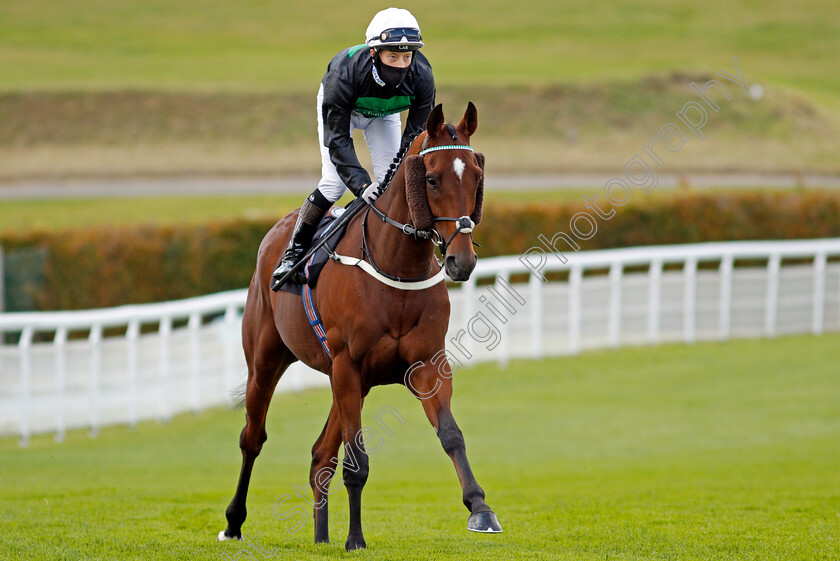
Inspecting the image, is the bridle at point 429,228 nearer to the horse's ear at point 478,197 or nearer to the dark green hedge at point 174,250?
the horse's ear at point 478,197

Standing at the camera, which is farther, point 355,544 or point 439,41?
point 439,41

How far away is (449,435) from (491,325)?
855cm

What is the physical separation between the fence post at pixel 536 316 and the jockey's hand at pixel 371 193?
8250 millimetres

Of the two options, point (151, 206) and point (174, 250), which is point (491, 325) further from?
point (151, 206)

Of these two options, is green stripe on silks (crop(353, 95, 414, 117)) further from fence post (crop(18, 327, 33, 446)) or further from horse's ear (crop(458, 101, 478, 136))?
fence post (crop(18, 327, 33, 446))

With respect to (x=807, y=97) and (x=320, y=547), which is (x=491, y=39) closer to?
(x=807, y=97)

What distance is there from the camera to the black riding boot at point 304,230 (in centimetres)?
583

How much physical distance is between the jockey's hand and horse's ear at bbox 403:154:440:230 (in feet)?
1.68

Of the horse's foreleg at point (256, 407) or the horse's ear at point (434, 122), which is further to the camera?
the horse's foreleg at point (256, 407)

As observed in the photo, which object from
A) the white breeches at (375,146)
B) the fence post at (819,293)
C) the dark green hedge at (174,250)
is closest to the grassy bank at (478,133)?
the dark green hedge at (174,250)

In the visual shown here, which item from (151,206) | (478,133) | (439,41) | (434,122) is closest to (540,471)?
(434,122)

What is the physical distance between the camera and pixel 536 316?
44.8ft

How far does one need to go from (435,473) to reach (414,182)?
486 centimetres

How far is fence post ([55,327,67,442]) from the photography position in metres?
10.3
